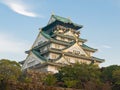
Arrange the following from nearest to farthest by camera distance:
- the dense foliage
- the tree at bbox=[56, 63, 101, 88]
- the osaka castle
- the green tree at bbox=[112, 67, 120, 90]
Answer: the dense foliage → the tree at bbox=[56, 63, 101, 88] → the green tree at bbox=[112, 67, 120, 90] → the osaka castle

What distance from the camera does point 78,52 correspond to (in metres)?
54.1

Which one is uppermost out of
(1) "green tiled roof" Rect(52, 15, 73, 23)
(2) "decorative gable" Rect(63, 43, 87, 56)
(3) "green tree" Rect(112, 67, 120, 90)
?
(1) "green tiled roof" Rect(52, 15, 73, 23)

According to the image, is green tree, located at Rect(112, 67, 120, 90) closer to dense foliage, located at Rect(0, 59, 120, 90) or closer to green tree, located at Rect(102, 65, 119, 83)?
dense foliage, located at Rect(0, 59, 120, 90)

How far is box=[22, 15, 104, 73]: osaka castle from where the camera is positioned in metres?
50.9

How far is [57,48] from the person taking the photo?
177 ft

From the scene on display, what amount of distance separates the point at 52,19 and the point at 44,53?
31.5ft

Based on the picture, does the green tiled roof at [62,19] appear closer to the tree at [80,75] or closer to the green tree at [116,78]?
the tree at [80,75]

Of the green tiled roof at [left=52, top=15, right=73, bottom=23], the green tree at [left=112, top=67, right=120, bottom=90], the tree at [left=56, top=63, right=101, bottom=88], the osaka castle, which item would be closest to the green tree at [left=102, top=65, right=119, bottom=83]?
the tree at [left=56, top=63, right=101, bottom=88]

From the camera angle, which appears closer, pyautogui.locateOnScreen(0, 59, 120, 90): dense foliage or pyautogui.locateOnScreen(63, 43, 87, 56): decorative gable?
pyautogui.locateOnScreen(0, 59, 120, 90): dense foliage

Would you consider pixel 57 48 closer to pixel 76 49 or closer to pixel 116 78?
pixel 76 49

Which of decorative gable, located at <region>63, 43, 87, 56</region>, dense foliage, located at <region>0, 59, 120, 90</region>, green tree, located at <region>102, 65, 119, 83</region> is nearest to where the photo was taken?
dense foliage, located at <region>0, 59, 120, 90</region>

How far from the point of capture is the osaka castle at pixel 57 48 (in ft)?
167

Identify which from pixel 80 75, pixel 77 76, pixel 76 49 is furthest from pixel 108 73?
pixel 76 49

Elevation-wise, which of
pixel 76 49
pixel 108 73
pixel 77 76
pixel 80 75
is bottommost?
pixel 77 76
